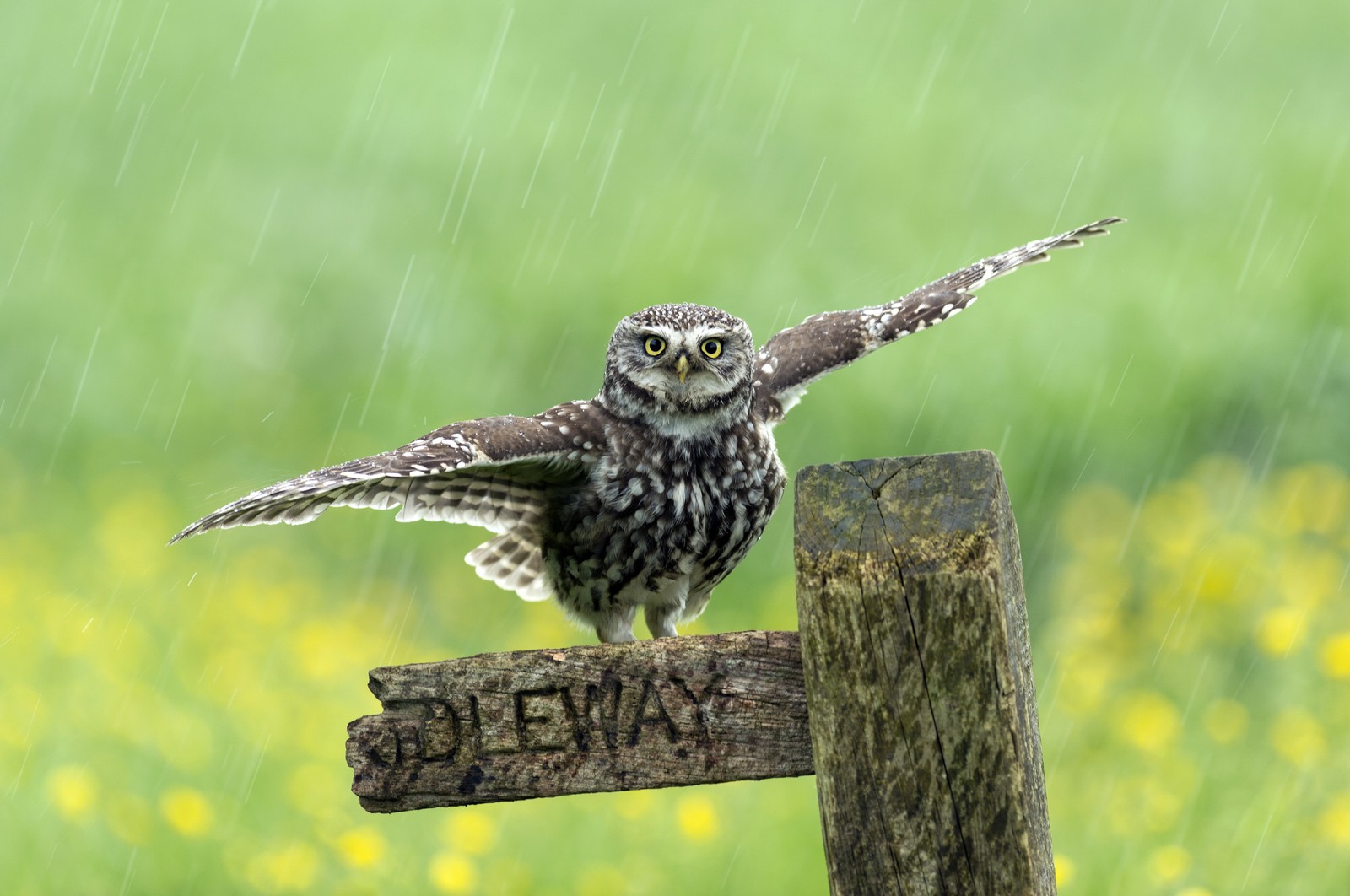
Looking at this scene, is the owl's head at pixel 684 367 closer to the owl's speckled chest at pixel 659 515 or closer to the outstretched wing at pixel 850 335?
the owl's speckled chest at pixel 659 515

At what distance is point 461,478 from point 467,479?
0.03 m

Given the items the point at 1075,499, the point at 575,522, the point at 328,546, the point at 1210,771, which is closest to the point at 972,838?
the point at 575,522

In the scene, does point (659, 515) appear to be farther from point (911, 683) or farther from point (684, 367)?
point (911, 683)

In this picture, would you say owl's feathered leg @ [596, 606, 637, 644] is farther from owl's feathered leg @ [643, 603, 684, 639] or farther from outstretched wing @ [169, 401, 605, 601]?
outstretched wing @ [169, 401, 605, 601]

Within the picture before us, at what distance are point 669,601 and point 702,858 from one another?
1.41 meters

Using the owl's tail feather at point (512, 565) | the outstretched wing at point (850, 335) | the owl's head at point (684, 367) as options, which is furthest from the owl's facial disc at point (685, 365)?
the owl's tail feather at point (512, 565)

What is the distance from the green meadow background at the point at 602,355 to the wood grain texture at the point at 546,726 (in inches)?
49.5

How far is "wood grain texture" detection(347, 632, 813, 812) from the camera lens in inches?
97.7

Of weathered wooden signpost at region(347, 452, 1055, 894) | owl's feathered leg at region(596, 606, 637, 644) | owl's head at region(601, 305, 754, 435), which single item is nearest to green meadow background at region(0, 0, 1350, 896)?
owl's feathered leg at region(596, 606, 637, 644)

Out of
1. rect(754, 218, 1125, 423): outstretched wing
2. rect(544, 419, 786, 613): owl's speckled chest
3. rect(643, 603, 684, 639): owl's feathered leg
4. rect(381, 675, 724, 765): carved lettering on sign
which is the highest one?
rect(754, 218, 1125, 423): outstretched wing

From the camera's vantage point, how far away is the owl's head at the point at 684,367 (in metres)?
4.21

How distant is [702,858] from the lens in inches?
209

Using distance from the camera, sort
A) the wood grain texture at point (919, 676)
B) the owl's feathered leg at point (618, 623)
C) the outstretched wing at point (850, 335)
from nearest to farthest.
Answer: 1. the wood grain texture at point (919, 676)
2. the owl's feathered leg at point (618, 623)
3. the outstretched wing at point (850, 335)

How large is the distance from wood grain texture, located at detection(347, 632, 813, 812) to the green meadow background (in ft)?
4.13
